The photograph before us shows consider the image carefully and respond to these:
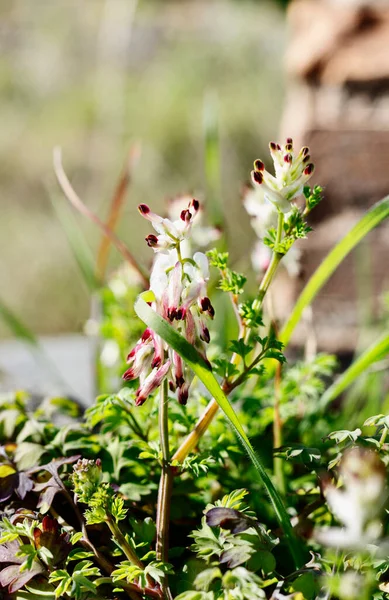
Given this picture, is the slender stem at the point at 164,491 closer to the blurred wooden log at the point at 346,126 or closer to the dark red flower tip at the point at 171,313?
the dark red flower tip at the point at 171,313

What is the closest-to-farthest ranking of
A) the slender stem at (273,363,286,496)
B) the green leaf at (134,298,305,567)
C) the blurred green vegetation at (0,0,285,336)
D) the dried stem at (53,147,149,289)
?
the green leaf at (134,298,305,567)
the slender stem at (273,363,286,496)
the dried stem at (53,147,149,289)
the blurred green vegetation at (0,0,285,336)

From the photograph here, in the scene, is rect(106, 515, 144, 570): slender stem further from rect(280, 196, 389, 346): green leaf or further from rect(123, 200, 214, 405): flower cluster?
rect(280, 196, 389, 346): green leaf

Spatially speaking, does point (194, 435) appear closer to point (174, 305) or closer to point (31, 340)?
point (174, 305)

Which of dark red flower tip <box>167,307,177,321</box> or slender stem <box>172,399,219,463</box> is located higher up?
dark red flower tip <box>167,307,177,321</box>

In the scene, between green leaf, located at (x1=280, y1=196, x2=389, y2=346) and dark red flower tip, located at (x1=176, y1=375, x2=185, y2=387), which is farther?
green leaf, located at (x1=280, y1=196, x2=389, y2=346)

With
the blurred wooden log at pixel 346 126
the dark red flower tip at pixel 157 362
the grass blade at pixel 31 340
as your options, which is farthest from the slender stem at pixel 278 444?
the blurred wooden log at pixel 346 126

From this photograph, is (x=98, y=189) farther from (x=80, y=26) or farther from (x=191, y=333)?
(x=191, y=333)

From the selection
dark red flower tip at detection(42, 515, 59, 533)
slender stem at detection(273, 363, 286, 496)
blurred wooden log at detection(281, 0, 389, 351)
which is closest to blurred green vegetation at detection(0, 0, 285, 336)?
blurred wooden log at detection(281, 0, 389, 351)
